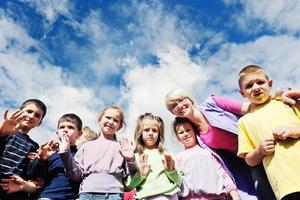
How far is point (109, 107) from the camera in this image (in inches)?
220

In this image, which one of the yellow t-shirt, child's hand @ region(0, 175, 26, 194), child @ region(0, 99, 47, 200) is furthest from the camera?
child @ region(0, 99, 47, 200)

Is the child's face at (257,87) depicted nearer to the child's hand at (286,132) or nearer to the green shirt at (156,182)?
the child's hand at (286,132)

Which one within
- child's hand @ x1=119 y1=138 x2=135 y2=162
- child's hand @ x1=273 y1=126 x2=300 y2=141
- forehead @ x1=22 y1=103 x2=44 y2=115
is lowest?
→ child's hand @ x1=273 y1=126 x2=300 y2=141

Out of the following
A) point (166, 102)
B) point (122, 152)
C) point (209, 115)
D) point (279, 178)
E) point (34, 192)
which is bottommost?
point (279, 178)

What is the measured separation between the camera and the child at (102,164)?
14.9 feet

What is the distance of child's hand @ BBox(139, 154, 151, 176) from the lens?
477 centimetres

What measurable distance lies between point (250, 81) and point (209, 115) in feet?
3.37

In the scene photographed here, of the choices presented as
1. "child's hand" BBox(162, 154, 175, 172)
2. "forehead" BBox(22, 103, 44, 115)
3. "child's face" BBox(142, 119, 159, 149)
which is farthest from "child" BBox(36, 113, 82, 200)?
"child's hand" BBox(162, 154, 175, 172)

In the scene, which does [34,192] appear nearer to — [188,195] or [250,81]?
[188,195]

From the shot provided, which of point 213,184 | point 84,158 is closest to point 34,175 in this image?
point 84,158

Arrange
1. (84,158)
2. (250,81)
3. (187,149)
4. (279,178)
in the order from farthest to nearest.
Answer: (187,149)
(84,158)
(250,81)
(279,178)

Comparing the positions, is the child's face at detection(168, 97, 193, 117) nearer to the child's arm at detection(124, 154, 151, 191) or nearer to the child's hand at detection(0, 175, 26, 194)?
the child's arm at detection(124, 154, 151, 191)

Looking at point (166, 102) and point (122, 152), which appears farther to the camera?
point (166, 102)

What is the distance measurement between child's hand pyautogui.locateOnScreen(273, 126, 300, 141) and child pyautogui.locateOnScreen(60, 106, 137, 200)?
6.67 ft
